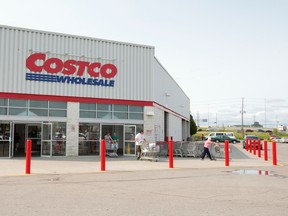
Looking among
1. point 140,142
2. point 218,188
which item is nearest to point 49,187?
point 218,188

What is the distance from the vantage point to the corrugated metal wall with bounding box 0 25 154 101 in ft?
69.1

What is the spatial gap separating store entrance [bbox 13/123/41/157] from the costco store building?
68 mm

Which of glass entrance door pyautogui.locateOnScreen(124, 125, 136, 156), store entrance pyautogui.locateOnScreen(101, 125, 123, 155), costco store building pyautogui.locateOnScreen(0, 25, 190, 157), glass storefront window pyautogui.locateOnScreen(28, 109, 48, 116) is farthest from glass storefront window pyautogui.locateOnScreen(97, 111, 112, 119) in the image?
glass storefront window pyautogui.locateOnScreen(28, 109, 48, 116)

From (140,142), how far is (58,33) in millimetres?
8793

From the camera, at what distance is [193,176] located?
12.8 meters

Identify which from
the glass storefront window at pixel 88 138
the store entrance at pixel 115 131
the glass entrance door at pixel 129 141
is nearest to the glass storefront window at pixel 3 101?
the glass storefront window at pixel 88 138

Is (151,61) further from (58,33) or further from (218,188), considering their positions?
(218,188)

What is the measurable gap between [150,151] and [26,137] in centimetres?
975

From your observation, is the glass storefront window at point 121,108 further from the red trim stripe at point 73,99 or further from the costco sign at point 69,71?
the costco sign at point 69,71

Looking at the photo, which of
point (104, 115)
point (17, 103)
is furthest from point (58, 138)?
point (104, 115)

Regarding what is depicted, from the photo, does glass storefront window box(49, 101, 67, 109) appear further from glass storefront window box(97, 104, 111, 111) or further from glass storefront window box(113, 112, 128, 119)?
glass storefront window box(113, 112, 128, 119)

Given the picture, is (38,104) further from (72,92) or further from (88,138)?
(88,138)

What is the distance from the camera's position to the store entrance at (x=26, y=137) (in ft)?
77.8

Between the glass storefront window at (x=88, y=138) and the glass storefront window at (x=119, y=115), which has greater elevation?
the glass storefront window at (x=119, y=115)
